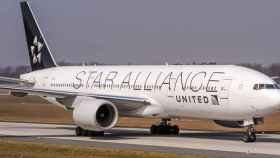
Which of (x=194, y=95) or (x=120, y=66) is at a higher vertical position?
(x=120, y=66)

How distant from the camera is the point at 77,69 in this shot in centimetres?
3831

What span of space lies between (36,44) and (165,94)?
1385 centimetres

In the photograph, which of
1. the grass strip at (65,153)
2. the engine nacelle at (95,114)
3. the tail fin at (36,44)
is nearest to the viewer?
the grass strip at (65,153)

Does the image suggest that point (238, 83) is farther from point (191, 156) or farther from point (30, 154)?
point (30, 154)

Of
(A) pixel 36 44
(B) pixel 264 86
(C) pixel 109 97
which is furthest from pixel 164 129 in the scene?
(A) pixel 36 44

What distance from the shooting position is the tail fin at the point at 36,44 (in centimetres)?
4156

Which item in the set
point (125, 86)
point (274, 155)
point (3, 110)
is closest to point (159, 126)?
point (125, 86)

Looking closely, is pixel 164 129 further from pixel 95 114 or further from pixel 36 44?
Result: pixel 36 44

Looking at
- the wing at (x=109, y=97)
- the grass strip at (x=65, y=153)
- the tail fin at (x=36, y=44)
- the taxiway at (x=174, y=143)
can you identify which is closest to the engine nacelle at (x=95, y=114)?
the taxiway at (x=174, y=143)

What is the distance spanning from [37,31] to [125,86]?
411 inches

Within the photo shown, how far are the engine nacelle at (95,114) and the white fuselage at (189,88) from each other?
1.67 meters

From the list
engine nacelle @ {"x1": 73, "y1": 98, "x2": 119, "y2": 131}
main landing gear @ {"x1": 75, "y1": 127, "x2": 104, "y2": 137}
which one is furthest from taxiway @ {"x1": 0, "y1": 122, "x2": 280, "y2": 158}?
engine nacelle @ {"x1": 73, "y1": 98, "x2": 119, "y2": 131}

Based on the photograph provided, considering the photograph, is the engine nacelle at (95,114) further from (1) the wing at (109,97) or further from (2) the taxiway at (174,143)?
(1) the wing at (109,97)

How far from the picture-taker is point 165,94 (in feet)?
101
